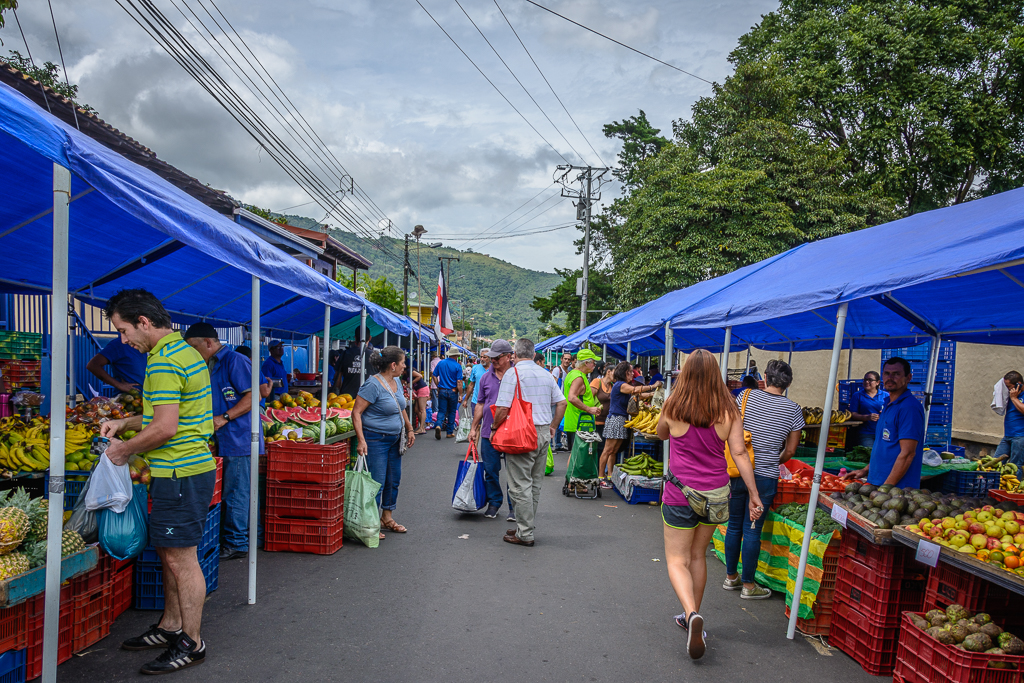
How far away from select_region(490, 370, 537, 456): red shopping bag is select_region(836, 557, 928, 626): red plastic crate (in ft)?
10.8

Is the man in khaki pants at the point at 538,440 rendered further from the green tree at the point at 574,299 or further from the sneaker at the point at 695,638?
the green tree at the point at 574,299

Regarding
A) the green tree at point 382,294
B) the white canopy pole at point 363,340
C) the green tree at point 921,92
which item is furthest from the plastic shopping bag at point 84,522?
the green tree at point 382,294

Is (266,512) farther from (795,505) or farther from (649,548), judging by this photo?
(795,505)

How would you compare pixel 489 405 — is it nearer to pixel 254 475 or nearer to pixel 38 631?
pixel 254 475

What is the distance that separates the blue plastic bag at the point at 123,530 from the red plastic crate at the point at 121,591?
2.14 feet

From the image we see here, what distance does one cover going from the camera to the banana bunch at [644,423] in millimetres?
10289

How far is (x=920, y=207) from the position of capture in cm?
2008

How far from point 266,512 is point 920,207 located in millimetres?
21515

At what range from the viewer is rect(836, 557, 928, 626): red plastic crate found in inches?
162

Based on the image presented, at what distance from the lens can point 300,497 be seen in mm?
6188

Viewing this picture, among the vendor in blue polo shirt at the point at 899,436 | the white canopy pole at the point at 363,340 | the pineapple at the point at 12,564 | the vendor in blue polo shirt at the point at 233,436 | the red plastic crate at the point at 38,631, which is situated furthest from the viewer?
Result: the white canopy pole at the point at 363,340

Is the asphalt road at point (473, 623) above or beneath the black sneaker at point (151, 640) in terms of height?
beneath

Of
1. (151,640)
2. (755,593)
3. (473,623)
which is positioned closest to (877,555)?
(755,593)

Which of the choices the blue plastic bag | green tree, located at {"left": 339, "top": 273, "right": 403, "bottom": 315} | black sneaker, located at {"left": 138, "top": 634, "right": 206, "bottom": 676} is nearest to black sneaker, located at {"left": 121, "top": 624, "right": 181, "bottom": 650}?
black sneaker, located at {"left": 138, "top": 634, "right": 206, "bottom": 676}
